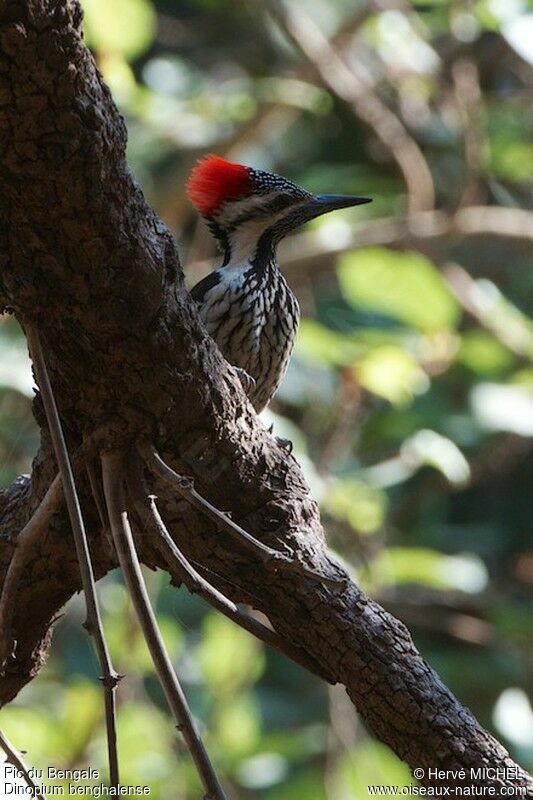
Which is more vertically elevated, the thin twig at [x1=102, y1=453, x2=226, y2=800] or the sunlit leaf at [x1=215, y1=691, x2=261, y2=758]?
the sunlit leaf at [x1=215, y1=691, x2=261, y2=758]

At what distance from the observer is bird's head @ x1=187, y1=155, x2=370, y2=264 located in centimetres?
291

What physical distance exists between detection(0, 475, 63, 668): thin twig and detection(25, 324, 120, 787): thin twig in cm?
13

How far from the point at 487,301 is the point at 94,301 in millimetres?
3166

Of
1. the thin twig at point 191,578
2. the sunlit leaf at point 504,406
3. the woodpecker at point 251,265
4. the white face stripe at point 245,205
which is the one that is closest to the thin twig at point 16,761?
the thin twig at point 191,578

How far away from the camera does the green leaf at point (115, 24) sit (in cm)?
388

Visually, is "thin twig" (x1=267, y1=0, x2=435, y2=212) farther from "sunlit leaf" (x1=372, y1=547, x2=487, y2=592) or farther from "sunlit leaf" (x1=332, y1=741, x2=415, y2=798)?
"sunlit leaf" (x1=332, y1=741, x2=415, y2=798)

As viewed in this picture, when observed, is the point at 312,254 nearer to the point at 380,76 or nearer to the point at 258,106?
the point at 258,106

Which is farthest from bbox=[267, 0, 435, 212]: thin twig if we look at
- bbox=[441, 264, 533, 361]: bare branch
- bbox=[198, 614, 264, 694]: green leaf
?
bbox=[198, 614, 264, 694]: green leaf

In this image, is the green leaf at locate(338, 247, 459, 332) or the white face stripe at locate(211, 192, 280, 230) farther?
the green leaf at locate(338, 247, 459, 332)

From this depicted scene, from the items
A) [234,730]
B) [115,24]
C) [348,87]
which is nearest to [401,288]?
[348,87]

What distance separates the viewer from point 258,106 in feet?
14.3

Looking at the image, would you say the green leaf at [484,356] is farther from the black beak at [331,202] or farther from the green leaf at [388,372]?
the black beak at [331,202]

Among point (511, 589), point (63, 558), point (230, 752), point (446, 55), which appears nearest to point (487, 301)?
point (446, 55)

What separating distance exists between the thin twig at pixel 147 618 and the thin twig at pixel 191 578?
4 centimetres
